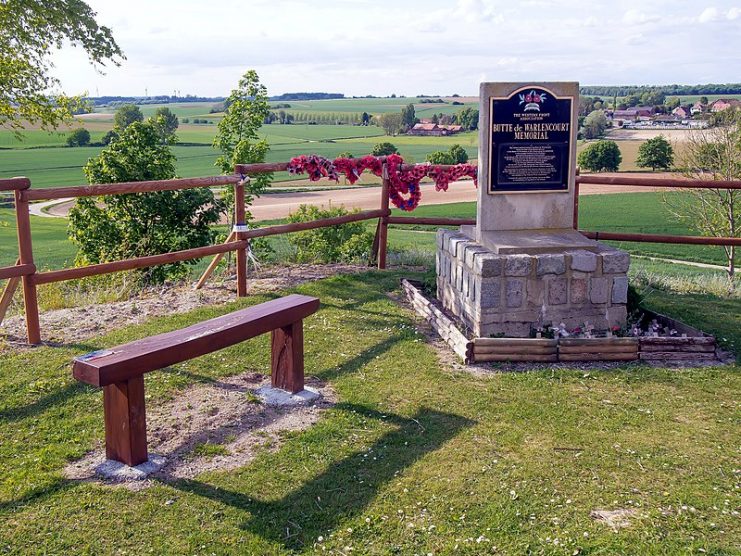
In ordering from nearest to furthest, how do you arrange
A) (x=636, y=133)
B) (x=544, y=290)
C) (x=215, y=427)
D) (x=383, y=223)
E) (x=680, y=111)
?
(x=215, y=427) < (x=544, y=290) < (x=383, y=223) < (x=636, y=133) < (x=680, y=111)

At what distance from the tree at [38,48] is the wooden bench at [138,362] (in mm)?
14321

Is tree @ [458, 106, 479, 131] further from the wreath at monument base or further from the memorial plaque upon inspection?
the memorial plaque

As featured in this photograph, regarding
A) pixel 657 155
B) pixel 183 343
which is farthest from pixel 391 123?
pixel 183 343

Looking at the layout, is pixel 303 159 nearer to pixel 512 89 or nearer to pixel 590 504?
pixel 512 89

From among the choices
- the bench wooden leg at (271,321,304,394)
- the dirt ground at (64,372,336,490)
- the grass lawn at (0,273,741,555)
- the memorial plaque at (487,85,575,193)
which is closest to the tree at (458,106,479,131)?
the memorial plaque at (487,85,575,193)

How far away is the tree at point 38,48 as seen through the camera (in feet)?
56.5

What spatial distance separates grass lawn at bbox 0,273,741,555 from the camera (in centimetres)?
400

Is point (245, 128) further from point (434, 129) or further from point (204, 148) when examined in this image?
point (434, 129)

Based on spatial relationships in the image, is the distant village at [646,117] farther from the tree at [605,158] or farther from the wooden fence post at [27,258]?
the wooden fence post at [27,258]

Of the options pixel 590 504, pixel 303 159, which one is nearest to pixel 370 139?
pixel 303 159

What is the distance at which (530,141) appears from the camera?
7.61m

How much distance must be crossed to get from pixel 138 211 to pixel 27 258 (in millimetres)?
7324

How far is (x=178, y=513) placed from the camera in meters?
4.25

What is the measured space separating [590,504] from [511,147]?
412 centimetres
